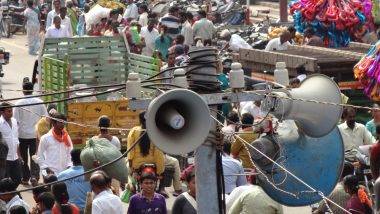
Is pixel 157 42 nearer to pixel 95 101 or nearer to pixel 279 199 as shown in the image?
pixel 95 101

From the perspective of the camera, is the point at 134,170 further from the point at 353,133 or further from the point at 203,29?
the point at 203,29

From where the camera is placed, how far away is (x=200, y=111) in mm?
9344

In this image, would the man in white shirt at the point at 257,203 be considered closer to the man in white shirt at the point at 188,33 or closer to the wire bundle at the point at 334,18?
the wire bundle at the point at 334,18

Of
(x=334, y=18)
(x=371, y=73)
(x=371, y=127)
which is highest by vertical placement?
(x=334, y=18)

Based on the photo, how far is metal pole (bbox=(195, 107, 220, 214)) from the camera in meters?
10.1

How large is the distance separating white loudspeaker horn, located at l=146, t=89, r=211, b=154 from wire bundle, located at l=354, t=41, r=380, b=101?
27.5 ft

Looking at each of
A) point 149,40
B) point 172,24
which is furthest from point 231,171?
point 172,24

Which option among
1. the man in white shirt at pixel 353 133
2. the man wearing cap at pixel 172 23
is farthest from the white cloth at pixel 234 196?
the man wearing cap at pixel 172 23

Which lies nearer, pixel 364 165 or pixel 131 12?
pixel 364 165

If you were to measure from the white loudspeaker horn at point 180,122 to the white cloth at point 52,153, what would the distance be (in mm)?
7218

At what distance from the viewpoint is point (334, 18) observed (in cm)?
2198

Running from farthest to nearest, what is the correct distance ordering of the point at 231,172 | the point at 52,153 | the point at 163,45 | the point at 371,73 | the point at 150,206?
the point at 163,45 < the point at 371,73 < the point at 52,153 < the point at 231,172 < the point at 150,206

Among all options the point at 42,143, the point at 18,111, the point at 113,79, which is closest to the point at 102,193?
the point at 42,143

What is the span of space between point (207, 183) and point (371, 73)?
7.94 meters
